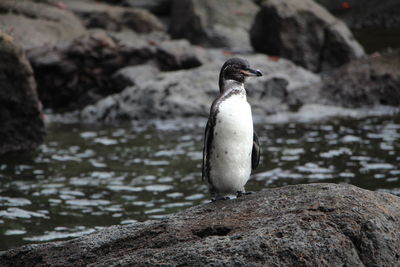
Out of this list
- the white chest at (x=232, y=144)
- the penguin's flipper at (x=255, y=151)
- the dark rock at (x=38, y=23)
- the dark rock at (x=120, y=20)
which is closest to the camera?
the white chest at (x=232, y=144)

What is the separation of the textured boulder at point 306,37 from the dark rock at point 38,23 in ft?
20.3

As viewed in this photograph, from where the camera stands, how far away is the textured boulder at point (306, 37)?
22359mm

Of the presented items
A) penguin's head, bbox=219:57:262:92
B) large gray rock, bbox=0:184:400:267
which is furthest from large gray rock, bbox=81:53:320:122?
large gray rock, bbox=0:184:400:267

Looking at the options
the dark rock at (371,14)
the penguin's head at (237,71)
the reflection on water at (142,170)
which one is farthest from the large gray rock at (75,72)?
the penguin's head at (237,71)

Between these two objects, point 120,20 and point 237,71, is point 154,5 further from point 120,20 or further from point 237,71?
point 237,71

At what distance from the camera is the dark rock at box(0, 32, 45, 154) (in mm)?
13781

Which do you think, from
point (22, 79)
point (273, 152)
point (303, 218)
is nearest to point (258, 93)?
point (273, 152)

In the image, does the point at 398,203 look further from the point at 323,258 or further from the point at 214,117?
the point at 214,117

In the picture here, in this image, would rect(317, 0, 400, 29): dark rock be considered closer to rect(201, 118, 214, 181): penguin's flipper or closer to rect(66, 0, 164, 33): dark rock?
rect(66, 0, 164, 33): dark rock

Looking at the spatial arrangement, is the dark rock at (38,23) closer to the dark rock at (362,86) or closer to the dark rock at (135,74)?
the dark rock at (135,74)

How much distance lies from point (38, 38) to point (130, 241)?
1695 cm

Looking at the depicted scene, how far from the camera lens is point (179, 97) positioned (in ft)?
55.8

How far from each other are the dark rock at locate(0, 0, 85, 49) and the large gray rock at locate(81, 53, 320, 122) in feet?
13.6

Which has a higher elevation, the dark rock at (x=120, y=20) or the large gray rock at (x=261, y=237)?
the dark rock at (x=120, y=20)
